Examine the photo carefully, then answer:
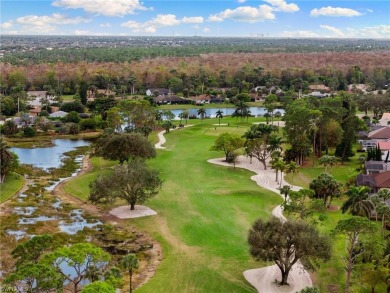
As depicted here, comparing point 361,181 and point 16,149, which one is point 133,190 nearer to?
point 361,181

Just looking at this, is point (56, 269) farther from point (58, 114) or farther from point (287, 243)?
point (58, 114)

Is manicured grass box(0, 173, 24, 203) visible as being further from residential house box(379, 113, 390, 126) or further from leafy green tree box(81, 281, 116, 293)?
residential house box(379, 113, 390, 126)

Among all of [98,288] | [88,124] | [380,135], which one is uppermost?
[98,288]

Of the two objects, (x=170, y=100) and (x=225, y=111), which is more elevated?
(x=170, y=100)

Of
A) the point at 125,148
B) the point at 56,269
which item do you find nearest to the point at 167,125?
the point at 125,148

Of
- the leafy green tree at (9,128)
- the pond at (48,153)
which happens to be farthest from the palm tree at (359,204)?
the leafy green tree at (9,128)

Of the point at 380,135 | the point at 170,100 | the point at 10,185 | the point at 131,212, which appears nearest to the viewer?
the point at 131,212

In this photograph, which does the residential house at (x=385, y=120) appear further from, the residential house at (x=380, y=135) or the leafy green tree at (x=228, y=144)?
the leafy green tree at (x=228, y=144)

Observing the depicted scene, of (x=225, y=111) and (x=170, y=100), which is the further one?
(x=170, y=100)
